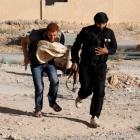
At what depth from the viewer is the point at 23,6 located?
3033 centimetres

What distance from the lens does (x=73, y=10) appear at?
3111cm

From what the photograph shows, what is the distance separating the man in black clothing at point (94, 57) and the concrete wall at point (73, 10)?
68.7 ft

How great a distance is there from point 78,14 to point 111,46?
21.8 metres

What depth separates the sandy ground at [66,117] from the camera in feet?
29.7

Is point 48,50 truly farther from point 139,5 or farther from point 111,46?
point 139,5

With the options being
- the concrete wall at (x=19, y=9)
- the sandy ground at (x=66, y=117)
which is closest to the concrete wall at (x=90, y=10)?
the concrete wall at (x=19, y=9)

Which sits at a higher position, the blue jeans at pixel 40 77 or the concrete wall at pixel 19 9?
the blue jeans at pixel 40 77

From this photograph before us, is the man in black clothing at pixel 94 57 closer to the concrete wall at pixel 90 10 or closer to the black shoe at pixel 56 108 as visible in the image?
the black shoe at pixel 56 108

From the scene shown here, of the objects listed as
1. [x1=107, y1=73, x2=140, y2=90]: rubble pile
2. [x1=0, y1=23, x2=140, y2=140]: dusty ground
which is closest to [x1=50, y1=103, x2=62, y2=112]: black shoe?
[x1=0, y1=23, x2=140, y2=140]: dusty ground

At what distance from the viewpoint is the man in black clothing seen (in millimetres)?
9328

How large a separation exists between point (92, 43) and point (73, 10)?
21.9m

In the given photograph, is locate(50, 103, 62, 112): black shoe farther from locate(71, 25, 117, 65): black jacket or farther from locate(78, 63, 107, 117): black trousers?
locate(71, 25, 117, 65): black jacket

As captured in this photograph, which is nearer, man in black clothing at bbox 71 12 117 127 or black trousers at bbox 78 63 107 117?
man in black clothing at bbox 71 12 117 127

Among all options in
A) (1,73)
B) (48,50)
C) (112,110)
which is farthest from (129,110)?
(1,73)
